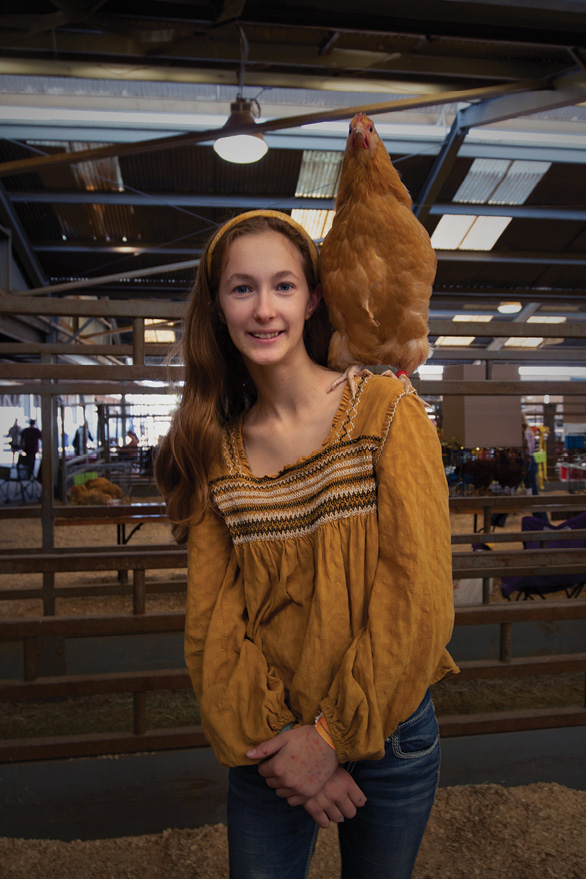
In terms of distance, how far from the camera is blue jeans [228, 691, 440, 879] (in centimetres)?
92

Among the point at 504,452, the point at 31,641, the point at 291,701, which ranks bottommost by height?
the point at 31,641

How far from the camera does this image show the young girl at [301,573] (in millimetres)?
833

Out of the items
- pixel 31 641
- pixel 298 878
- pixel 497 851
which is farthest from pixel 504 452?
pixel 298 878

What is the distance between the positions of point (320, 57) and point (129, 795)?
4.69m

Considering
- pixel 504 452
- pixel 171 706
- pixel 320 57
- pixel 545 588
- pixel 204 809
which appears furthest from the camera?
pixel 320 57

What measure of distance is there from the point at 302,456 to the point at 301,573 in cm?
19

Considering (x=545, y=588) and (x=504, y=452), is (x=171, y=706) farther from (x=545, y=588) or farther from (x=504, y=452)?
(x=504, y=452)

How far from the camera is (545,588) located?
3.68 meters

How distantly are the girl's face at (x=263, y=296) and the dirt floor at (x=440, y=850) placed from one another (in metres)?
1.72

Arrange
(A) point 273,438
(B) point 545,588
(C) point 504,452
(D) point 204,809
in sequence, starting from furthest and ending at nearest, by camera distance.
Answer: (C) point 504,452
(B) point 545,588
(D) point 204,809
(A) point 273,438

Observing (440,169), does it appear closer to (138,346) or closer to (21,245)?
(21,245)

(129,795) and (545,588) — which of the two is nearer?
(129,795)

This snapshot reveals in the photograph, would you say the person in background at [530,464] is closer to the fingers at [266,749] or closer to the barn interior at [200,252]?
the barn interior at [200,252]

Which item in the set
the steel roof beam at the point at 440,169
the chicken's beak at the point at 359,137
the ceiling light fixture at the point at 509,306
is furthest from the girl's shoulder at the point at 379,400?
the ceiling light fixture at the point at 509,306
